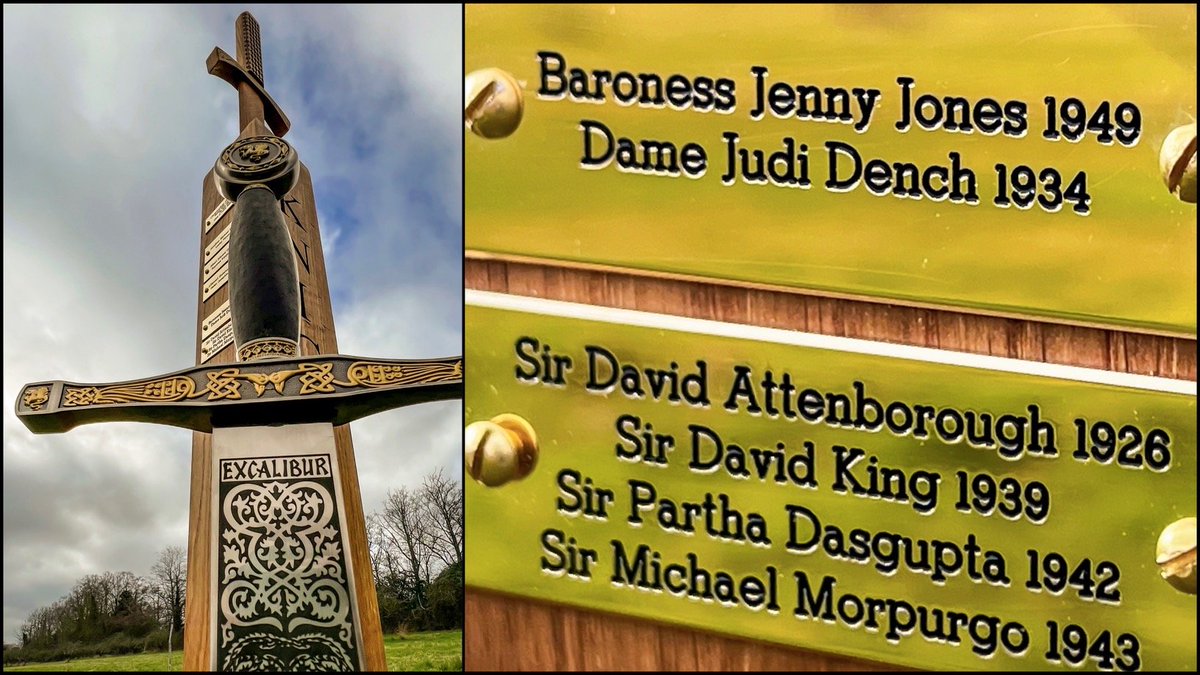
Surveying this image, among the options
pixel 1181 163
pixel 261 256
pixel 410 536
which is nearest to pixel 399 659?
pixel 410 536

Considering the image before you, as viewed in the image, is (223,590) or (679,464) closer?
(679,464)

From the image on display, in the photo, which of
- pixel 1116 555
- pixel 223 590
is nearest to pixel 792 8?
pixel 1116 555

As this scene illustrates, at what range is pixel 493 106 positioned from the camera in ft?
5.16

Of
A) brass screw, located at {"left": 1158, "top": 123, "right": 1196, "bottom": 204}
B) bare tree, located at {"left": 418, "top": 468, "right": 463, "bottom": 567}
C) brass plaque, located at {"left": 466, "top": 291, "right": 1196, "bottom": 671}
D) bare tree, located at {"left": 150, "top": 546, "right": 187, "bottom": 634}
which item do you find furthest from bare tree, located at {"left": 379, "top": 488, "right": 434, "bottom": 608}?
brass screw, located at {"left": 1158, "top": 123, "right": 1196, "bottom": 204}

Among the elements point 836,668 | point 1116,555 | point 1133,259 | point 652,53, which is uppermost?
point 652,53

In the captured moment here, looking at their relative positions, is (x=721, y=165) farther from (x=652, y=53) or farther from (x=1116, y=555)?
(x=1116, y=555)

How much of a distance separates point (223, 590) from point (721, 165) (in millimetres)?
976

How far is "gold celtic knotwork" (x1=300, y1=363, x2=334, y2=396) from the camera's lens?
1739 millimetres

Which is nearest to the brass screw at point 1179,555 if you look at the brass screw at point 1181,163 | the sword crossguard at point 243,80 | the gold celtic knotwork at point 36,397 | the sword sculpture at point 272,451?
the brass screw at point 1181,163

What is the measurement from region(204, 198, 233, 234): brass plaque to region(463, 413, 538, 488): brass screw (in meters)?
1.08

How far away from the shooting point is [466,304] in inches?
61.9

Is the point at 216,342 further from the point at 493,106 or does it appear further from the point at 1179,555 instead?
the point at 1179,555

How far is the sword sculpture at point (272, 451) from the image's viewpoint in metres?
1.70

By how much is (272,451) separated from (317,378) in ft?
0.45
